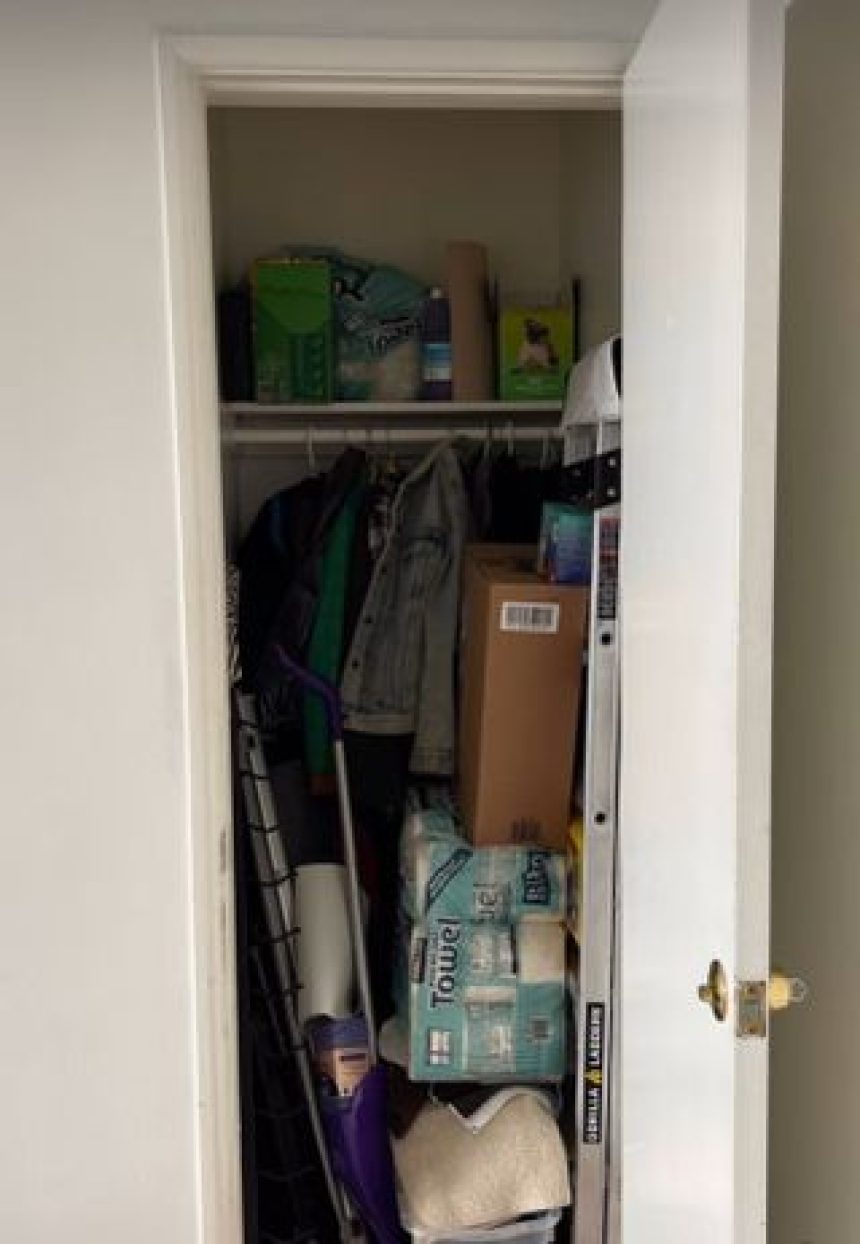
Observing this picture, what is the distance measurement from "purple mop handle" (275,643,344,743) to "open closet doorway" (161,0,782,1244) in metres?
0.66

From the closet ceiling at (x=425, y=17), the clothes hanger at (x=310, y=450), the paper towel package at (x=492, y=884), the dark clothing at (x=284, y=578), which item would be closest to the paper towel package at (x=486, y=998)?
the paper towel package at (x=492, y=884)

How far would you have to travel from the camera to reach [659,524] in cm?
145

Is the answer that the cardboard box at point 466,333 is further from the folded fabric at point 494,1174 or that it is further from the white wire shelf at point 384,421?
the folded fabric at point 494,1174

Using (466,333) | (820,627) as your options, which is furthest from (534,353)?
(820,627)

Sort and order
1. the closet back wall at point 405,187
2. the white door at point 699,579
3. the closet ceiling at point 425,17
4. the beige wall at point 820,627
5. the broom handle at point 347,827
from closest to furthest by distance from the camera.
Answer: the white door at point 699,579, the beige wall at point 820,627, the closet ceiling at point 425,17, the broom handle at point 347,827, the closet back wall at point 405,187

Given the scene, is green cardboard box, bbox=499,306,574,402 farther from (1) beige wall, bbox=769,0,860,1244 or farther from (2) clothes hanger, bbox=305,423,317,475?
(1) beige wall, bbox=769,0,860,1244

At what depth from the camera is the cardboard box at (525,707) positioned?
6.76 feet

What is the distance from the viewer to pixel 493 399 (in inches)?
112

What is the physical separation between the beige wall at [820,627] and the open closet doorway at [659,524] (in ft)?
0.54

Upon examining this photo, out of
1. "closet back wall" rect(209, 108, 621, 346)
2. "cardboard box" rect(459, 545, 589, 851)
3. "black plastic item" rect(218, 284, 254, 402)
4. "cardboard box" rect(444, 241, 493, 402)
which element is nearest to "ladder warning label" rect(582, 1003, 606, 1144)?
"cardboard box" rect(459, 545, 589, 851)

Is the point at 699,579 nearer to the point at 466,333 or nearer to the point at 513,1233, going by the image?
the point at 513,1233

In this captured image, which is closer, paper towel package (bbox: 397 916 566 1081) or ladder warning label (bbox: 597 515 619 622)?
ladder warning label (bbox: 597 515 619 622)

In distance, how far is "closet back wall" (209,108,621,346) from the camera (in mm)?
2980

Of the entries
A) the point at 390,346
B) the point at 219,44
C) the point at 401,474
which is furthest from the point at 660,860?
the point at 390,346
